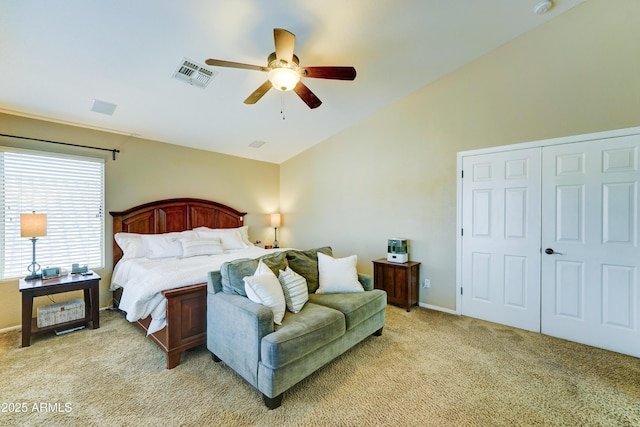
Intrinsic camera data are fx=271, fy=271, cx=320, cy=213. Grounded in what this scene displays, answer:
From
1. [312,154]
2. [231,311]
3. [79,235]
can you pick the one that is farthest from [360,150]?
[79,235]

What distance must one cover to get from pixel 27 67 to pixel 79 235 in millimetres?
2049

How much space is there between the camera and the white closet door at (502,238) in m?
3.14

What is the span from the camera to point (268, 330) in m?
2.02

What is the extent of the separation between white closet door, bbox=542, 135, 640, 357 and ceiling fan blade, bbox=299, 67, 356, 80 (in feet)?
8.02

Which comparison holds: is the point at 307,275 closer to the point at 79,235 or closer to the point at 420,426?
the point at 420,426

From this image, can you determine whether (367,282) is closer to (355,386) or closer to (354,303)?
(354,303)

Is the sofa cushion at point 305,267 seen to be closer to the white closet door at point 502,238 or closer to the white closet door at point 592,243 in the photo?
the white closet door at point 502,238

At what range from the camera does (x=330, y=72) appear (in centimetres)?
235

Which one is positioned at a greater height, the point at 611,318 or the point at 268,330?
the point at 268,330

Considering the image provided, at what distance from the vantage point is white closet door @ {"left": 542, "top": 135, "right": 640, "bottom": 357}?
2.64 m

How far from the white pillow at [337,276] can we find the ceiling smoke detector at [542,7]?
10.5ft

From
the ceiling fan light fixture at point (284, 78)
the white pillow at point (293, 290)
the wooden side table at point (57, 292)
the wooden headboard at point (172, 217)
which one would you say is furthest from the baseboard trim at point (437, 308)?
the wooden side table at point (57, 292)

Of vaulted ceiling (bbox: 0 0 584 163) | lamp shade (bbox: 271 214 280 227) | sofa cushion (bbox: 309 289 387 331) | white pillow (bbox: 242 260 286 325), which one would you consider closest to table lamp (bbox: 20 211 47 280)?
vaulted ceiling (bbox: 0 0 584 163)

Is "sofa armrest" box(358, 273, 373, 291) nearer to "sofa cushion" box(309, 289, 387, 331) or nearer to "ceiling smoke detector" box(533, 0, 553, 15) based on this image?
"sofa cushion" box(309, 289, 387, 331)
